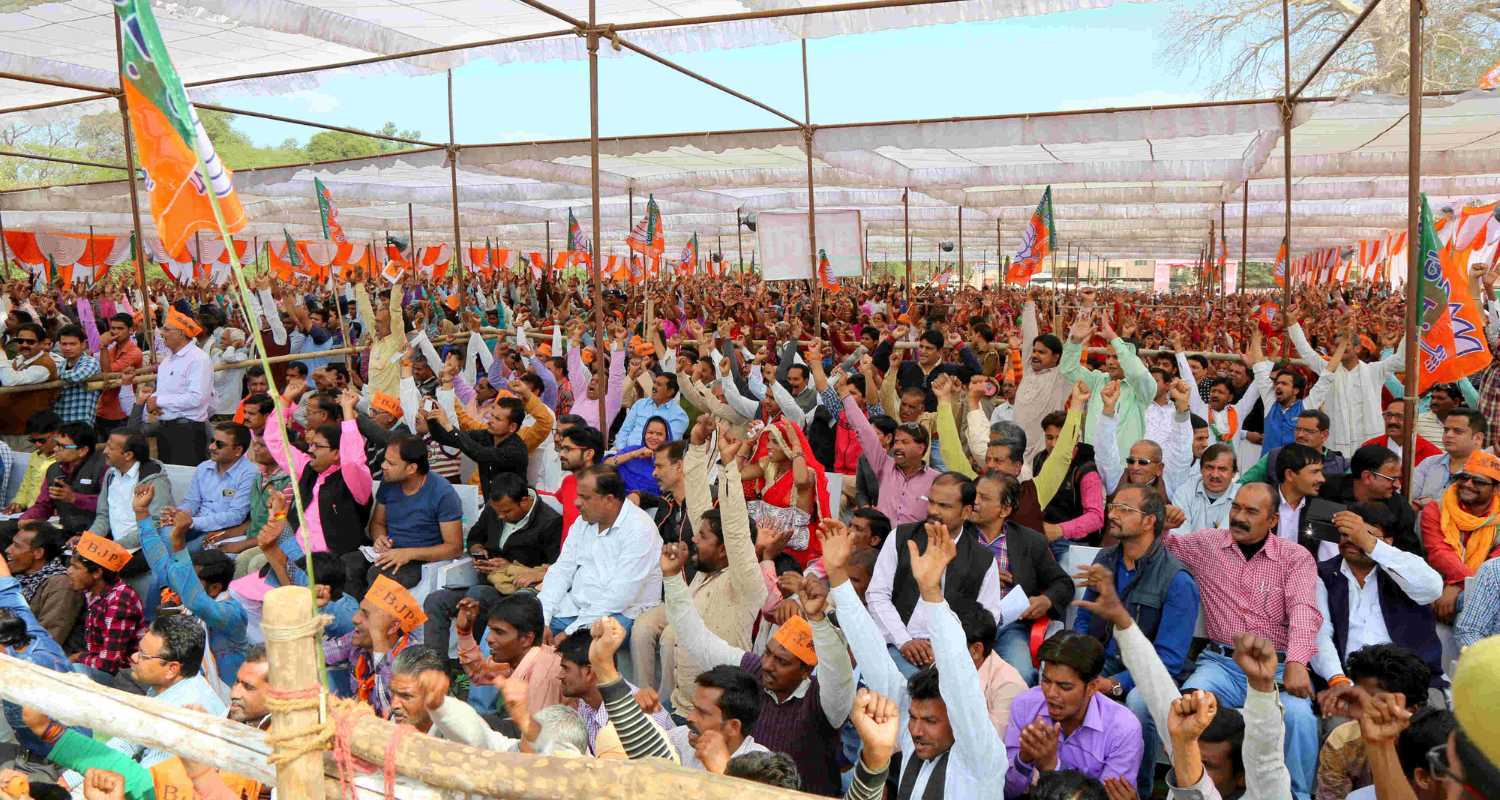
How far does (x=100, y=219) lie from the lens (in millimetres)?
18547

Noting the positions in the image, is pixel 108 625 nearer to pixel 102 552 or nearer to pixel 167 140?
pixel 102 552

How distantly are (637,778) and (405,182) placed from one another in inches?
534

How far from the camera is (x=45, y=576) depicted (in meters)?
5.55

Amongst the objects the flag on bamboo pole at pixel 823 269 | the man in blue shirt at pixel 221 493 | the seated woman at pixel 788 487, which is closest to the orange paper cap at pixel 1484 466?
the seated woman at pixel 788 487

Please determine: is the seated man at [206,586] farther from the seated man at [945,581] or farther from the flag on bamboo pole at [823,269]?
the flag on bamboo pole at [823,269]

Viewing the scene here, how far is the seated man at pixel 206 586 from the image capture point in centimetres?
500

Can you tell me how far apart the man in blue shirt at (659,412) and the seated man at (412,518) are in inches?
64.7

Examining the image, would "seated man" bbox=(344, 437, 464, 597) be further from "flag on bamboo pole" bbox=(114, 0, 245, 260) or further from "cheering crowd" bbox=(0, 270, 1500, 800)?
"flag on bamboo pole" bbox=(114, 0, 245, 260)

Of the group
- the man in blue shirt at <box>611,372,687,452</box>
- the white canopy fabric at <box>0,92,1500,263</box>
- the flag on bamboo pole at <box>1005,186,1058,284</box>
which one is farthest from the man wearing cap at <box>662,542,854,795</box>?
the flag on bamboo pole at <box>1005,186,1058,284</box>

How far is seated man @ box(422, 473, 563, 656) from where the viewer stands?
525 centimetres

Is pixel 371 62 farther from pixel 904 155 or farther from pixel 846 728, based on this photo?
pixel 846 728

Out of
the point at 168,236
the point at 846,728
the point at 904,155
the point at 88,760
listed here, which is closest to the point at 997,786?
the point at 846,728

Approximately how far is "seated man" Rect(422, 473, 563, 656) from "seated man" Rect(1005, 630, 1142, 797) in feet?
8.86

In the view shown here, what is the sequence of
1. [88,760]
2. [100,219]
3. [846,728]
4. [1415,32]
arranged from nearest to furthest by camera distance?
[88,760] < [846,728] < [1415,32] < [100,219]
